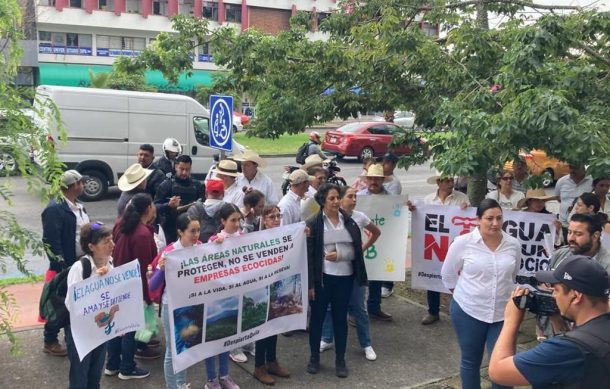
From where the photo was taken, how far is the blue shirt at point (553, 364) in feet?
8.31

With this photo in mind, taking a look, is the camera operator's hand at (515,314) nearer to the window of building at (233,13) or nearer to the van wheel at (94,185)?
the van wheel at (94,185)

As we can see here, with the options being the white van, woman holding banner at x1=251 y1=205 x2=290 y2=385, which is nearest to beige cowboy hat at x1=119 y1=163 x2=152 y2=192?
woman holding banner at x1=251 y1=205 x2=290 y2=385

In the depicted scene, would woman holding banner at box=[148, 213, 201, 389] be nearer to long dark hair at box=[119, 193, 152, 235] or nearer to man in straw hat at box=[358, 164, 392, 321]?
long dark hair at box=[119, 193, 152, 235]

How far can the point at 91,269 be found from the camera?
4.42m

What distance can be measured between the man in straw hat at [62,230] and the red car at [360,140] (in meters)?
18.1

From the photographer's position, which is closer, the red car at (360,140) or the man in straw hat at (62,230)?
the man in straw hat at (62,230)

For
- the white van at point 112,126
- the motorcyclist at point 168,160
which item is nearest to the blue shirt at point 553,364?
the motorcyclist at point 168,160

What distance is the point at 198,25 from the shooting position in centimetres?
805

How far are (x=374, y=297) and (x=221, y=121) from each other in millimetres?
2866

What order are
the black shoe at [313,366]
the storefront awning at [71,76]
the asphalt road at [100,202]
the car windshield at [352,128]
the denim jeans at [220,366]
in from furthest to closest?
1. the storefront awning at [71,76]
2. the car windshield at [352,128]
3. the asphalt road at [100,202]
4. the black shoe at [313,366]
5. the denim jeans at [220,366]

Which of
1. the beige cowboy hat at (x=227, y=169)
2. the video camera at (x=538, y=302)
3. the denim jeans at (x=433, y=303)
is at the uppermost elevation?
the beige cowboy hat at (x=227, y=169)

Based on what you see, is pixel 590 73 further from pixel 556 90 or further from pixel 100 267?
pixel 100 267

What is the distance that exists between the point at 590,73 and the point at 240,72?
411 centimetres

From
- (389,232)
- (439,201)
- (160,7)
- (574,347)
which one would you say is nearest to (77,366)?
(574,347)
